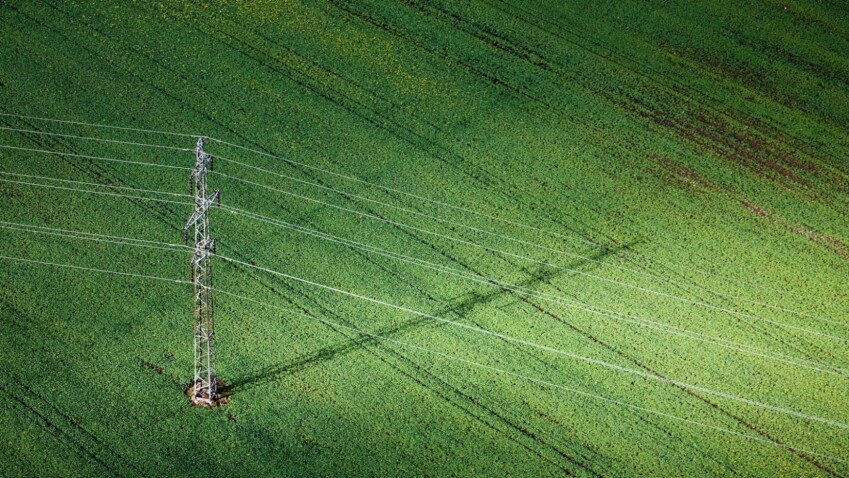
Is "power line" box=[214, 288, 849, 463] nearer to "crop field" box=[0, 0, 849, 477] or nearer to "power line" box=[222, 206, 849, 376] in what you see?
"crop field" box=[0, 0, 849, 477]

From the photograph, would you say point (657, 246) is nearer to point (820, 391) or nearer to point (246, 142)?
point (820, 391)

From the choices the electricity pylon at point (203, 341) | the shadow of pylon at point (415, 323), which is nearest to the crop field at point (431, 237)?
the shadow of pylon at point (415, 323)

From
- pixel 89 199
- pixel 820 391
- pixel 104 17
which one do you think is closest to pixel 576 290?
pixel 820 391

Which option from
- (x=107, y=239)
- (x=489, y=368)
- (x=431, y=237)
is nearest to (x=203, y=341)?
(x=107, y=239)

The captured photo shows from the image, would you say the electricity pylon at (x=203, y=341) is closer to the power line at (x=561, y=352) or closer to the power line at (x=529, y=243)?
the power line at (x=561, y=352)

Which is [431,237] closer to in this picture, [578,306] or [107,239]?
[578,306]

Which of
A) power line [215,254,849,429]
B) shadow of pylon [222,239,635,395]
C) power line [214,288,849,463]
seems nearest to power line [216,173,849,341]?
shadow of pylon [222,239,635,395]
